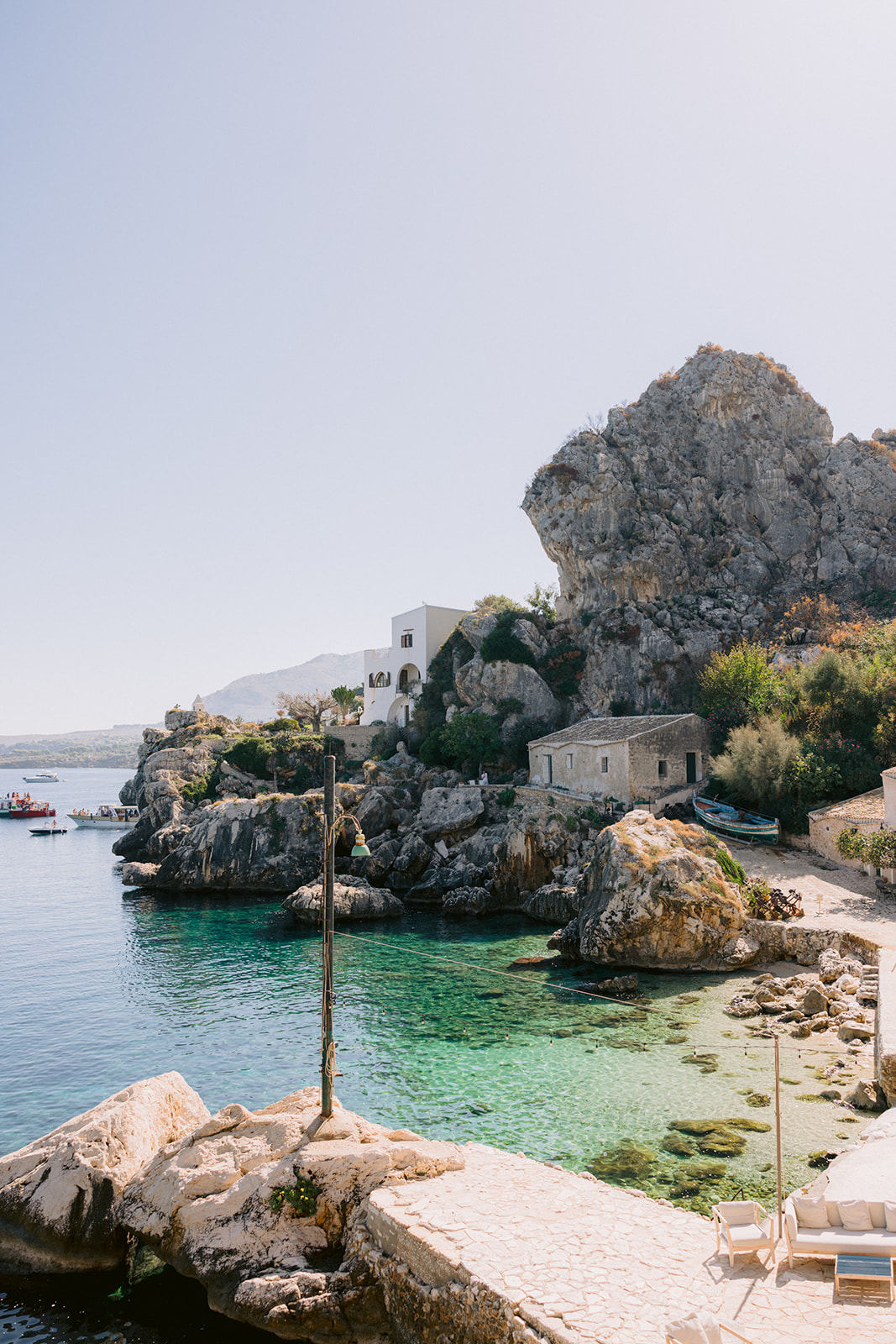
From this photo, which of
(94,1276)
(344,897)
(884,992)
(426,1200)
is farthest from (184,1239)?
(344,897)

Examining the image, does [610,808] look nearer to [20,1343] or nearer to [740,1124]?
[740,1124]

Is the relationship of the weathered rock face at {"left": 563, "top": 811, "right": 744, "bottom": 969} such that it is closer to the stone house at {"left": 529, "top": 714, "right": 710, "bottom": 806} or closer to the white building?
the stone house at {"left": 529, "top": 714, "right": 710, "bottom": 806}

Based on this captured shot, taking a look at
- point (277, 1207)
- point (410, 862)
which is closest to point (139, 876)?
point (410, 862)

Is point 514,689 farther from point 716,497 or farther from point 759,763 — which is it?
point 716,497

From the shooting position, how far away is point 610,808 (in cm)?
3597

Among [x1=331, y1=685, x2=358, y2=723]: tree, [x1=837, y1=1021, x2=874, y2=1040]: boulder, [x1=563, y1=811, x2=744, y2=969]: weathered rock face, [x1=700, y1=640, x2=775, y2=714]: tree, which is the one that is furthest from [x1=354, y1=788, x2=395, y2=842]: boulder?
[x1=837, y1=1021, x2=874, y2=1040]: boulder

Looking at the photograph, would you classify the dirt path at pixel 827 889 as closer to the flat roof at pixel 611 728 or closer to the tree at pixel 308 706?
the flat roof at pixel 611 728

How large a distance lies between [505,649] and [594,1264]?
148 feet

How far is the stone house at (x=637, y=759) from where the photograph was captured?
36.6m

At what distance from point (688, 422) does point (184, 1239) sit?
58842 millimetres

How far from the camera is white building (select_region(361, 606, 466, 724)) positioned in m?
58.3

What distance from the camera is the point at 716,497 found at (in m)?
56.5

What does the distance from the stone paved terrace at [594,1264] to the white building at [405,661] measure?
4859 cm

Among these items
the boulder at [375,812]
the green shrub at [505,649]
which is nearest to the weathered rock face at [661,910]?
the boulder at [375,812]
